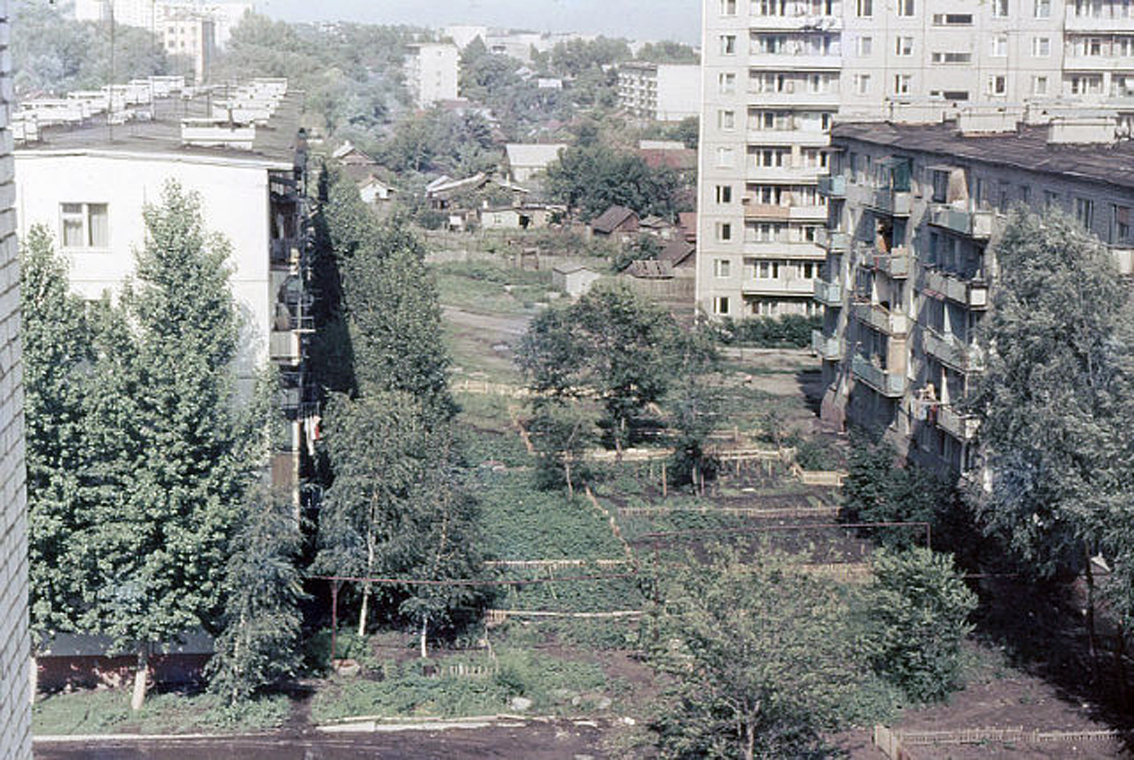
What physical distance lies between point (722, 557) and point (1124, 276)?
307 inches

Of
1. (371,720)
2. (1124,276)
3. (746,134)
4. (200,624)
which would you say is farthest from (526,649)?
(746,134)

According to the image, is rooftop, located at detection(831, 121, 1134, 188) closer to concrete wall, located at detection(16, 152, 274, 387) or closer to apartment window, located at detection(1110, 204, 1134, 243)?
apartment window, located at detection(1110, 204, 1134, 243)

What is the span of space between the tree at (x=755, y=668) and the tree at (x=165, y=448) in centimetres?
567

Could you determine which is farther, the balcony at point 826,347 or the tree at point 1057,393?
the balcony at point 826,347

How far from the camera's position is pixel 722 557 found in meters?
16.7

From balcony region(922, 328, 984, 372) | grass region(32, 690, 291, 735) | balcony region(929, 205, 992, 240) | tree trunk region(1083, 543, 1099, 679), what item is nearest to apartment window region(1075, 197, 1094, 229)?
balcony region(929, 205, 992, 240)

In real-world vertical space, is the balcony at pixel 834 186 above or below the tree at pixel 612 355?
above

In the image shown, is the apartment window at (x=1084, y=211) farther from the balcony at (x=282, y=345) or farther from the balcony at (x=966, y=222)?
the balcony at (x=282, y=345)

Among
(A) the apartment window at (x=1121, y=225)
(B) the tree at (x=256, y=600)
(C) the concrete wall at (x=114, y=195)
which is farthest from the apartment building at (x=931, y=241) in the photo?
(C) the concrete wall at (x=114, y=195)

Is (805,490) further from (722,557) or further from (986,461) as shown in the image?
(722,557)

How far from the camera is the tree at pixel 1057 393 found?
58.5 ft

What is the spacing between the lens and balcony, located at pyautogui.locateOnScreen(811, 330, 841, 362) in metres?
34.2

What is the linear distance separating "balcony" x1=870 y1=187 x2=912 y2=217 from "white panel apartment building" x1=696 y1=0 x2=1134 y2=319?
1397cm

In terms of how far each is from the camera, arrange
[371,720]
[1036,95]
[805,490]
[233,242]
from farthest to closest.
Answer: [1036,95]
[805,490]
[233,242]
[371,720]
